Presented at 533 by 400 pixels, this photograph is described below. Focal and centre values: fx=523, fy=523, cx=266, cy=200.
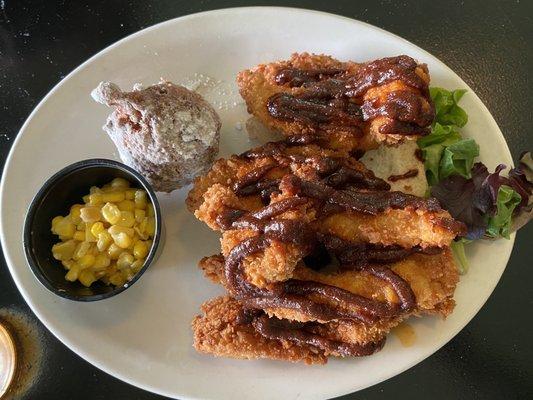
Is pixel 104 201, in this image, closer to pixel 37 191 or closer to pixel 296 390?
pixel 37 191

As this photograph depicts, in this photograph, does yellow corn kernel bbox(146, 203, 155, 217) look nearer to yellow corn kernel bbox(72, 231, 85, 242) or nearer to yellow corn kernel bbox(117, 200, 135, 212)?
yellow corn kernel bbox(117, 200, 135, 212)

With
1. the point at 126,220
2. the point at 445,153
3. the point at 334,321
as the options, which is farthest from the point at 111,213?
the point at 445,153

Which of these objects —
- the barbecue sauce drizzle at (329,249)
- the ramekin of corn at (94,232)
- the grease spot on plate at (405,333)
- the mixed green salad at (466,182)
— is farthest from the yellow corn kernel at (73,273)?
the mixed green salad at (466,182)

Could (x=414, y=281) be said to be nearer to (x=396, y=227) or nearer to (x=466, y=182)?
(x=396, y=227)

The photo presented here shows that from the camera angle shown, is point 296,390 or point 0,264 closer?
point 296,390

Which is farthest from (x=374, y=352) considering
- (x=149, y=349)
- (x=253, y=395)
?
(x=149, y=349)
